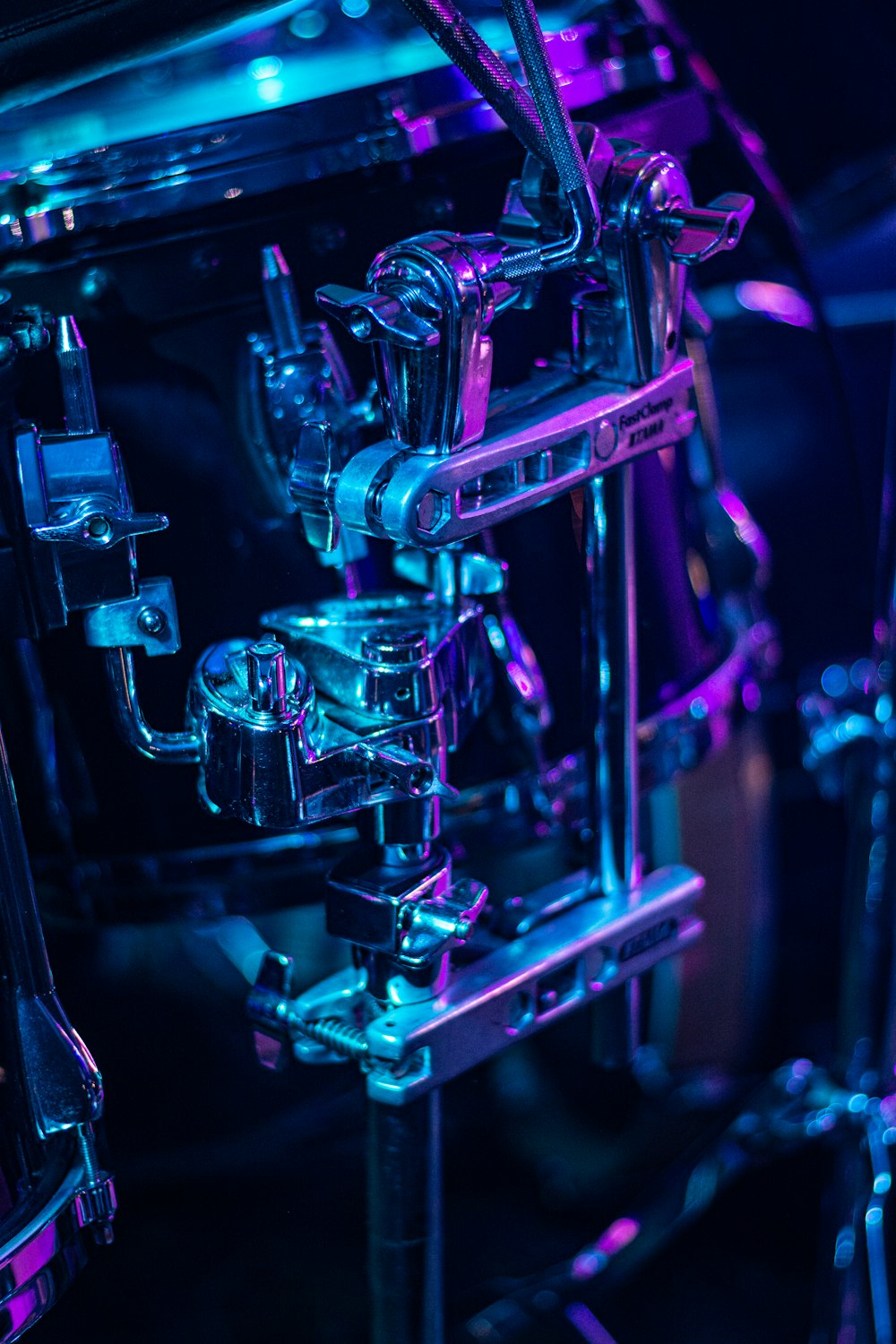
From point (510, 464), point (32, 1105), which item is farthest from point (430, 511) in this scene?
point (32, 1105)

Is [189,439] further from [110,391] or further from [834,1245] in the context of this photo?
[834,1245]

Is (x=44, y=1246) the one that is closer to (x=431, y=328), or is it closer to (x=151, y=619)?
(x=151, y=619)

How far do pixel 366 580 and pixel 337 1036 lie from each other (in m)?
0.19

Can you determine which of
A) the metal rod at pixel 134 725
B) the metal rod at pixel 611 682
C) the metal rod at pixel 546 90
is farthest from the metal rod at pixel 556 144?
the metal rod at pixel 134 725

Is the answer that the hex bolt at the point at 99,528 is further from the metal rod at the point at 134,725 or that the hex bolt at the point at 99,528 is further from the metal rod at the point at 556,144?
the metal rod at the point at 556,144

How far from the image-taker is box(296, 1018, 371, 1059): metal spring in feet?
1.94

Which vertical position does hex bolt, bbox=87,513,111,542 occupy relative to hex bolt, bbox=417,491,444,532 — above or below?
above

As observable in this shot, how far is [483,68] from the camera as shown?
20.5 inches

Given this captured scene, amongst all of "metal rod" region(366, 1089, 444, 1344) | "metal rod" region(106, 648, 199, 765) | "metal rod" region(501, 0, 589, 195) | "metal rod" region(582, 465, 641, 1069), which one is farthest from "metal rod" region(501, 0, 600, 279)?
"metal rod" region(366, 1089, 444, 1344)

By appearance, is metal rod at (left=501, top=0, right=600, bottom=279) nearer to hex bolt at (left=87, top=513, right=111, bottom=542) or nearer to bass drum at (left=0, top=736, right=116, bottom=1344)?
hex bolt at (left=87, top=513, right=111, bottom=542)

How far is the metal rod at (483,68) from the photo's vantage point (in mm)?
506

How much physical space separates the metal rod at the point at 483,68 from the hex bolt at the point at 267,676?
22cm

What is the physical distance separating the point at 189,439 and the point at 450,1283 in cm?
48

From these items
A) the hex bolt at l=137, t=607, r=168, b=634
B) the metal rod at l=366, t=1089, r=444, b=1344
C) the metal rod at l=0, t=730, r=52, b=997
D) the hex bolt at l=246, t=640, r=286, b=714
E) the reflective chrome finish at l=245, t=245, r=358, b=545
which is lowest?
the metal rod at l=366, t=1089, r=444, b=1344
